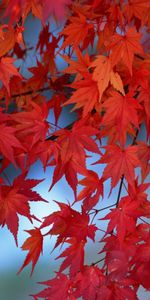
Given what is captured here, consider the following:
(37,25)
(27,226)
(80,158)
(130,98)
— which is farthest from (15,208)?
(37,25)

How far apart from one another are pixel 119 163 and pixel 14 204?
243mm

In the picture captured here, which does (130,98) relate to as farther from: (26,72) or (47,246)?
(47,246)

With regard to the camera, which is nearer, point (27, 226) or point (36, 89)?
point (36, 89)

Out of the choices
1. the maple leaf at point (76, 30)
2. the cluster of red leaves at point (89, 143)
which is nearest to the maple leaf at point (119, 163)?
the cluster of red leaves at point (89, 143)

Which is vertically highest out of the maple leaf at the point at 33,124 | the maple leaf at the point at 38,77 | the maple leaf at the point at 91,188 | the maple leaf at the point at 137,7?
the maple leaf at the point at 137,7

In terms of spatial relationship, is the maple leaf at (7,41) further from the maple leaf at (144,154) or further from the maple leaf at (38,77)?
the maple leaf at (144,154)

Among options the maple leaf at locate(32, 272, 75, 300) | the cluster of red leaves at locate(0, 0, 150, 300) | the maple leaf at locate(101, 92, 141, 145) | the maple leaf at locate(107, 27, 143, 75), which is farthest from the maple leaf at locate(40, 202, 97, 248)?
the maple leaf at locate(107, 27, 143, 75)

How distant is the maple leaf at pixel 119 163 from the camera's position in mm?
1029

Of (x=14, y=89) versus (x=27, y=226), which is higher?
(x=14, y=89)

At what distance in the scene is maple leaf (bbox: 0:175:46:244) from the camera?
3.41 feet

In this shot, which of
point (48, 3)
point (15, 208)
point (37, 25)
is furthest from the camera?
point (37, 25)

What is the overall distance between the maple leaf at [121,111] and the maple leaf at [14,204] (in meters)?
0.23

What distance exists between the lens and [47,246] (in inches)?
63.3

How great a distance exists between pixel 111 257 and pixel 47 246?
19.4 inches
